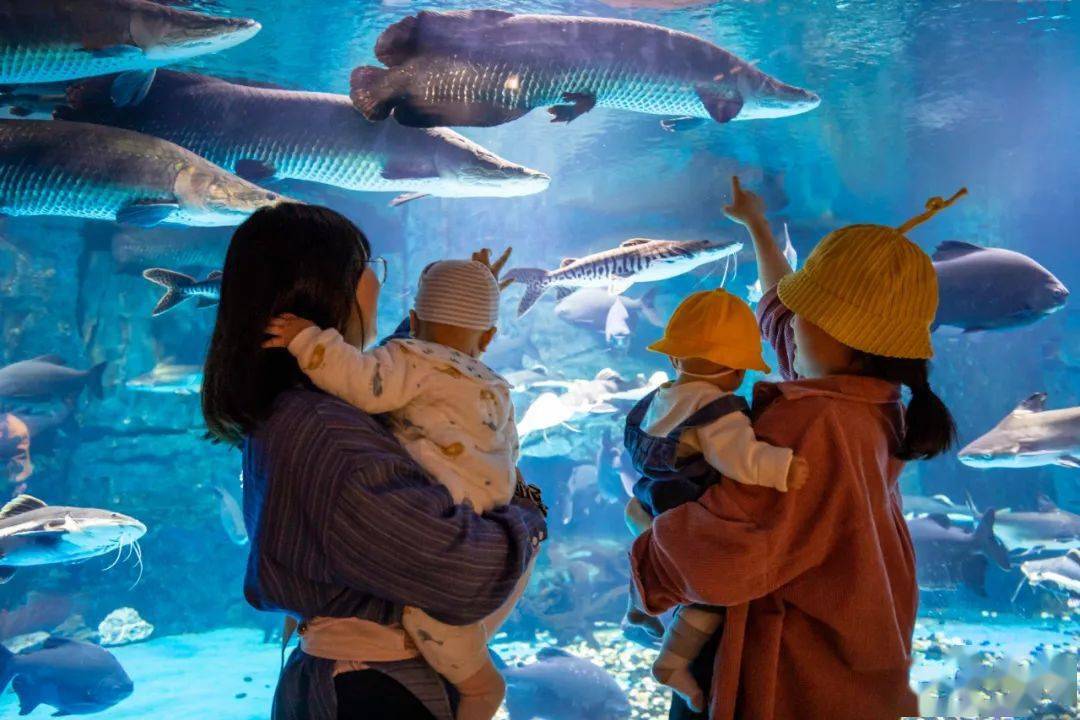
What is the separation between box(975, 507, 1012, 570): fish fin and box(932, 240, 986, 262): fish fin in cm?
359

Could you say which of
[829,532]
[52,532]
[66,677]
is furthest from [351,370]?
[66,677]

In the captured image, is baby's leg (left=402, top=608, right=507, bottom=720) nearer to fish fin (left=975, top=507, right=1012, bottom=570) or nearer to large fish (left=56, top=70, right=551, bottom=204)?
large fish (left=56, top=70, right=551, bottom=204)

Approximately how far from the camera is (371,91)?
3566 mm

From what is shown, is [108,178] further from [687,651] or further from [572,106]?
[687,651]

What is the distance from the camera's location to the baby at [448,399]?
1.35 metres

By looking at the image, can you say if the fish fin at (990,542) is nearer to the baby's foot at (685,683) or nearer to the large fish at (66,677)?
the baby's foot at (685,683)

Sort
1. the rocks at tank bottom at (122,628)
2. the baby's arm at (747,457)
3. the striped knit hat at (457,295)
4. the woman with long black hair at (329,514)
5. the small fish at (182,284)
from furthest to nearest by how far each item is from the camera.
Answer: the rocks at tank bottom at (122,628) → the small fish at (182,284) → the striped knit hat at (457,295) → the baby's arm at (747,457) → the woman with long black hair at (329,514)

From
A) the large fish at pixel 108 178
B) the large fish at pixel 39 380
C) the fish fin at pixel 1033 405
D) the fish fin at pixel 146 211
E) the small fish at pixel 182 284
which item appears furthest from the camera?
the large fish at pixel 39 380

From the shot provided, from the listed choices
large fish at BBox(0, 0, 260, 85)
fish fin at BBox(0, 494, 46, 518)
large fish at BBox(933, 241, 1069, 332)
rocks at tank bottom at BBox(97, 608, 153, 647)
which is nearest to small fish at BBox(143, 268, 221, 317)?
large fish at BBox(0, 0, 260, 85)

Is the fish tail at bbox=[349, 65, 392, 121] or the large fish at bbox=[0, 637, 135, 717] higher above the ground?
the fish tail at bbox=[349, 65, 392, 121]

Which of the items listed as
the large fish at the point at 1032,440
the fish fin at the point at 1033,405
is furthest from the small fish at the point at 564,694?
the fish fin at the point at 1033,405

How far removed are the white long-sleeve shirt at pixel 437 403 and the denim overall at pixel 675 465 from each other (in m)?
0.34

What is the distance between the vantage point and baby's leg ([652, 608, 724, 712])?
162 centimetres

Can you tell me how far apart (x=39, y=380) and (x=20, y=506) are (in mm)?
2421
